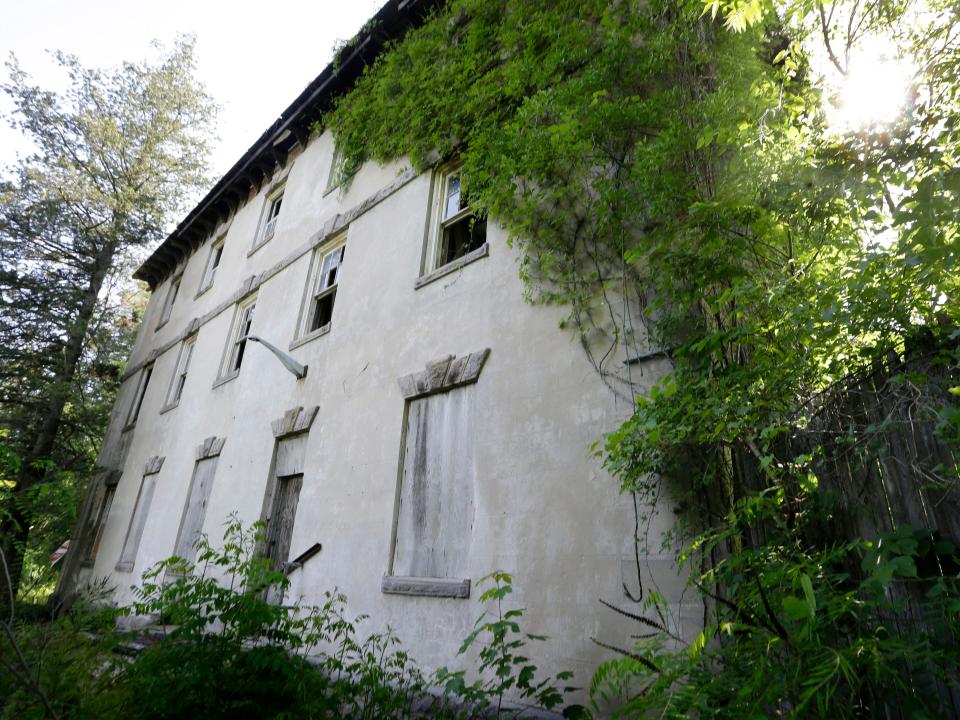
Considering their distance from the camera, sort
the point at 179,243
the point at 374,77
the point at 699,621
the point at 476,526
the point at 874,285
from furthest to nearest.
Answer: the point at 179,243, the point at 374,77, the point at 476,526, the point at 699,621, the point at 874,285

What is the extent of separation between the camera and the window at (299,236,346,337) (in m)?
9.21

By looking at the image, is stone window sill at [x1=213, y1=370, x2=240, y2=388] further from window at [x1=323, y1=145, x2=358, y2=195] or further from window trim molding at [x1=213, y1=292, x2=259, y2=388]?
window at [x1=323, y1=145, x2=358, y2=195]

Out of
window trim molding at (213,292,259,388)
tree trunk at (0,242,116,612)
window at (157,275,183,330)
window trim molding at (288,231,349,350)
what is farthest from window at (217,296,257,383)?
tree trunk at (0,242,116,612)

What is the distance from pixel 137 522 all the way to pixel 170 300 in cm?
756

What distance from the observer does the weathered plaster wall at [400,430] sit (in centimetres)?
442

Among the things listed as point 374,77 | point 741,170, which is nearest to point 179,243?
point 374,77

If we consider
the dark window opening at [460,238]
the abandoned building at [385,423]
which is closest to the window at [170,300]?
the abandoned building at [385,423]

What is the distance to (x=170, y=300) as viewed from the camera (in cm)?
1666

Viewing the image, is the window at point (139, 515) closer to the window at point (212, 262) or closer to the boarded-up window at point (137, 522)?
the boarded-up window at point (137, 522)

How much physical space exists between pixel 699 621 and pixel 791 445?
4.36 ft

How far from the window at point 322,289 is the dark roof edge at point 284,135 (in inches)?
148

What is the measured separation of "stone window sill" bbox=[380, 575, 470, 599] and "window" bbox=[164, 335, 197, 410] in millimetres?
9129

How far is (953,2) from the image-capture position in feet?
10.1

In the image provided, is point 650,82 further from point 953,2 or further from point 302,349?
point 302,349
